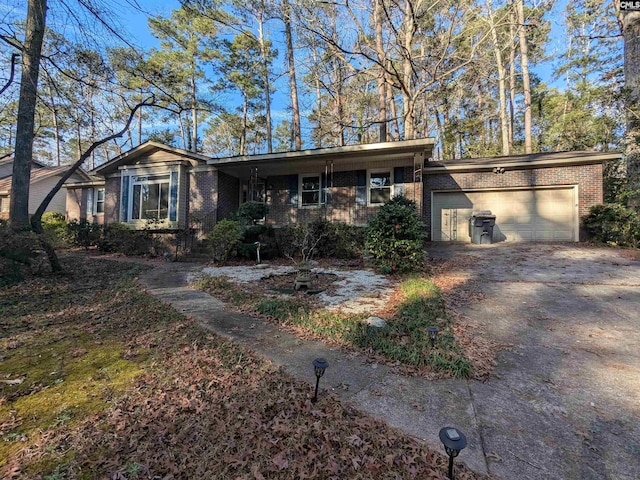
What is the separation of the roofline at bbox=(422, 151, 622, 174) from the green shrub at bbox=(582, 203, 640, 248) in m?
1.64

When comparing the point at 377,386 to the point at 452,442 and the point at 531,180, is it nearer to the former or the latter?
the point at 452,442

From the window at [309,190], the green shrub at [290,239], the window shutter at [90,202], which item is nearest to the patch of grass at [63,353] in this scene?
the green shrub at [290,239]

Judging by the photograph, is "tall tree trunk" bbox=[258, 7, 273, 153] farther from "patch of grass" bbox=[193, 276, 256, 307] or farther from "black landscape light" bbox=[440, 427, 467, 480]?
"black landscape light" bbox=[440, 427, 467, 480]

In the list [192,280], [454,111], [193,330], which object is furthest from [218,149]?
[193,330]

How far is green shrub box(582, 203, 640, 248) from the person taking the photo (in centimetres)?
894

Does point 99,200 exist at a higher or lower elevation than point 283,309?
higher

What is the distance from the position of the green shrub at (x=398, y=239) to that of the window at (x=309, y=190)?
555 cm

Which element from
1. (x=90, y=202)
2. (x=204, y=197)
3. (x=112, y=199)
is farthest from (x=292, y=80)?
(x=90, y=202)

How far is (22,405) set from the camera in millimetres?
2416

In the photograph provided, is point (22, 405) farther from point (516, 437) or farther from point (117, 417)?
point (516, 437)

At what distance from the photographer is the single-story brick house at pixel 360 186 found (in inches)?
416

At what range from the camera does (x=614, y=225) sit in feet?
30.2

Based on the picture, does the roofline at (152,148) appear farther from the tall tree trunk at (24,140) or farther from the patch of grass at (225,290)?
the patch of grass at (225,290)

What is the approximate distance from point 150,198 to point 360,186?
894cm
